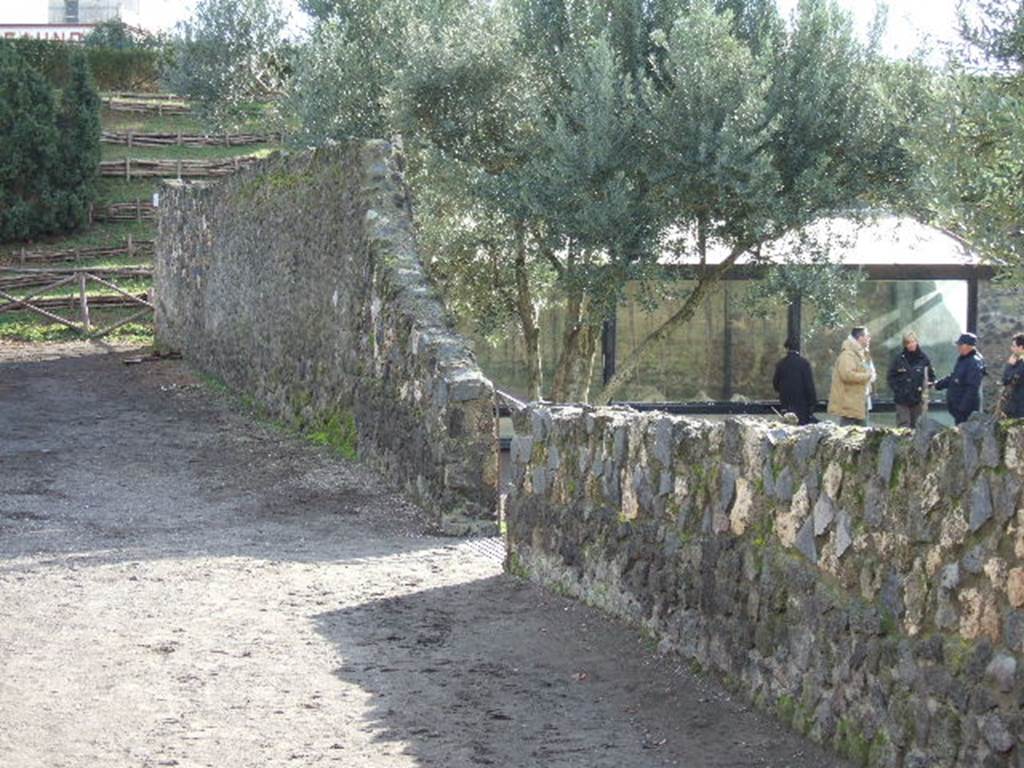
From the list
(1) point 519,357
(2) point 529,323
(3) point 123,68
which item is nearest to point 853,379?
(2) point 529,323

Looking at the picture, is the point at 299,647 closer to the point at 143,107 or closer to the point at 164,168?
the point at 164,168

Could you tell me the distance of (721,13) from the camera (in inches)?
752

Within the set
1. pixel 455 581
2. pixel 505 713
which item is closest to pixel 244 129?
pixel 455 581

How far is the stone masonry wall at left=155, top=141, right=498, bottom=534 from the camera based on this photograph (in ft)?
40.3

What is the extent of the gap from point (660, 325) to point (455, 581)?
435 inches

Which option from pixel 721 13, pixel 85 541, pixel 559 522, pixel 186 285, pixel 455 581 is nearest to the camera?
pixel 559 522

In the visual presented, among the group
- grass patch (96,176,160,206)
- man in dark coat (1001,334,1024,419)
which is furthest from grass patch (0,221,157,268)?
man in dark coat (1001,334,1024,419)

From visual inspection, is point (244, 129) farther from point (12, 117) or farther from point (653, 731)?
point (653, 731)

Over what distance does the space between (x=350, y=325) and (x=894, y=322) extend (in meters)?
9.52

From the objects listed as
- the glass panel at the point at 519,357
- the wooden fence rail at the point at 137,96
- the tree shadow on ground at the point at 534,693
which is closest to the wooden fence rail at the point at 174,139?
the wooden fence rail at the point at 137,96

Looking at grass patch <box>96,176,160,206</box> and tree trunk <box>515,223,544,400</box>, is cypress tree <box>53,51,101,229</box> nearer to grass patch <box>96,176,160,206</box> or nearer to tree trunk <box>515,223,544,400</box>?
grass patch <box>96,176,160,206</box>

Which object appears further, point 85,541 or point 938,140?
point 938,140

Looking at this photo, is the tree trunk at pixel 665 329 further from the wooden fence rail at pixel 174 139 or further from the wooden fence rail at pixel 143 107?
the wooden fence rail at pixel 143 107

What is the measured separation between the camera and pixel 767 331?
2138cm
